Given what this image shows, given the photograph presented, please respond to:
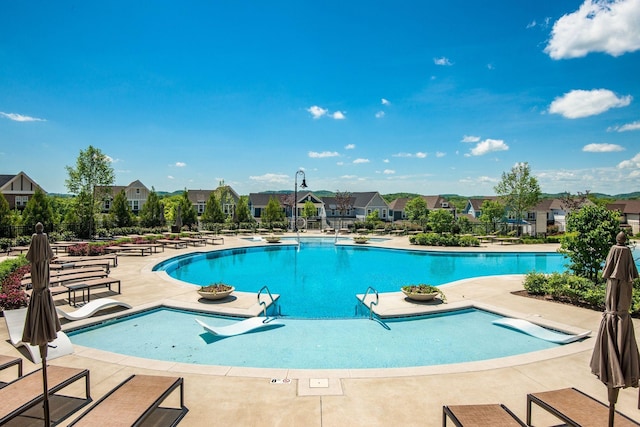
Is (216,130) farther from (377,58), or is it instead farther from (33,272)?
(33,272)

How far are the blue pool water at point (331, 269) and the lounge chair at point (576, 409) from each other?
7.06 meters

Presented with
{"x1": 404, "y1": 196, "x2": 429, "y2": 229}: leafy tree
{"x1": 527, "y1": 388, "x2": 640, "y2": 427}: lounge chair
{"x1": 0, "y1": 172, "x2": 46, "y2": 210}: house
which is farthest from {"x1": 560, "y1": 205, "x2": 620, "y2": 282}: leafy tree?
{"x1": 0, "y1": 172, "x2": 46, "y2": 210}: house

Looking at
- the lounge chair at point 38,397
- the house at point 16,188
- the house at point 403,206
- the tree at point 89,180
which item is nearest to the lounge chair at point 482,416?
the lounge chair at point 38,397

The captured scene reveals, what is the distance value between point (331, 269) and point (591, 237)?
38.3 feet

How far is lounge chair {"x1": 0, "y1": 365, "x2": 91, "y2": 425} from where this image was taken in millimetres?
4246

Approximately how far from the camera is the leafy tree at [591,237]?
37.2 ft

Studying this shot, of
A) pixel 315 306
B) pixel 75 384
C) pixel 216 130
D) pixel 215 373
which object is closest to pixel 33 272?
pixel 75 384

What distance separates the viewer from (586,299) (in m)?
10.8

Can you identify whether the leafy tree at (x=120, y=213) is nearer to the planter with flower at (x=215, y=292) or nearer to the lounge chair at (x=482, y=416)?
the planter with flower at (x=215, y=292)

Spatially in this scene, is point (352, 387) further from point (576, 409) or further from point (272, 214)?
point (272, 214)

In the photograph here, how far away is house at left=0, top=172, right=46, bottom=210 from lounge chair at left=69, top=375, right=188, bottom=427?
181ft

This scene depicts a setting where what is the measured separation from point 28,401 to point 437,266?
19615 millimetres

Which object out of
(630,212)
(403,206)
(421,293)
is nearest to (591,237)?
(421,293)

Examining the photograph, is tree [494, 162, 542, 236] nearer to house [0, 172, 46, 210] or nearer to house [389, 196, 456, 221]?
house [389, 196, 456, 221]
